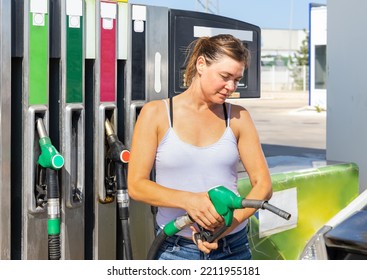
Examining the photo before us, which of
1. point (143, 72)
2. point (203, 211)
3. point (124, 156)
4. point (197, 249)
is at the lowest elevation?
point (197, 249)

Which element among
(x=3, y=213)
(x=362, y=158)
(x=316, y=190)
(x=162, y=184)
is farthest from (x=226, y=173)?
(x=362, y=158)

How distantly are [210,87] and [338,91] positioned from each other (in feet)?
13.1

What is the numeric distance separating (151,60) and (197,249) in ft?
4.41

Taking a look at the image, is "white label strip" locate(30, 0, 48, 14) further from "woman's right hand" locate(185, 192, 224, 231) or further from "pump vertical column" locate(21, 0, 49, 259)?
"woman's right hand" locate(185, 192, 224, 231)

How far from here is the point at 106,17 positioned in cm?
365

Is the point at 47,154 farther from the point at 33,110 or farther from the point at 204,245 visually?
the point at 204,245

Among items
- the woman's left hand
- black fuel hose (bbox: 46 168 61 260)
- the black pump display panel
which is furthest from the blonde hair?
the black pump display panel

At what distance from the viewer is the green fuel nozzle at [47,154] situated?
3.32m

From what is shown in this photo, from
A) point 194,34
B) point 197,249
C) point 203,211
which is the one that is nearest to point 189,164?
point 203,211

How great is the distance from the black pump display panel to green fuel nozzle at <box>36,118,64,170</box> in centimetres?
93

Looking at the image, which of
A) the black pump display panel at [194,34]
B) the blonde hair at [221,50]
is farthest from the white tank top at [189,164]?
the black pump display panel at [194,34]

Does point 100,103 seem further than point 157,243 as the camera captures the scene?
Yes

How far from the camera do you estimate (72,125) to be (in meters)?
3.60

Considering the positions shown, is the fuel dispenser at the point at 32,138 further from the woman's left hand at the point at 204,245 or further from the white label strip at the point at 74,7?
the woman's left hand at the point at 204,245
